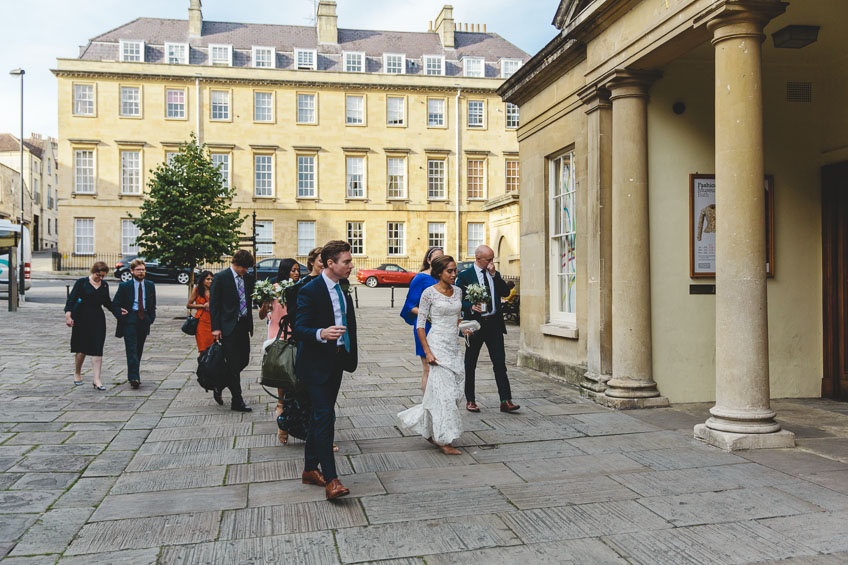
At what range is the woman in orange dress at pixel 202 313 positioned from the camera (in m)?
8.86

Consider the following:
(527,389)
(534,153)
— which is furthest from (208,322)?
(534,153)

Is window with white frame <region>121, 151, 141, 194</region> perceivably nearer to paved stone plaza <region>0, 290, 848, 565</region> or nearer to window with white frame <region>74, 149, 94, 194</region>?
window with white frame <region>74, 149, 94, 194</region>

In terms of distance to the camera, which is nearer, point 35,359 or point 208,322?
point 208,322

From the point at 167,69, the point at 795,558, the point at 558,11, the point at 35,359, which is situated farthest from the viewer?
the point at 167,69

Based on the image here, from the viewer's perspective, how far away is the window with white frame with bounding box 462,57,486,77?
1861 inches

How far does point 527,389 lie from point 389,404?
1949 millimetres

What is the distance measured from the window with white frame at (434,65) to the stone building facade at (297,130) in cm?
9

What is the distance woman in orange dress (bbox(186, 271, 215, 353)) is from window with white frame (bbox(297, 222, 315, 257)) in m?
35.4

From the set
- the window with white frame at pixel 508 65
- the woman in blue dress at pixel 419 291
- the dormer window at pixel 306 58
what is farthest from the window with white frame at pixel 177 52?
the woman in blue dress at pixel 419 291

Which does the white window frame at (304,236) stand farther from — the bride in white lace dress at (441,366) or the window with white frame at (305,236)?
the bride in white lace dress at (441,366)

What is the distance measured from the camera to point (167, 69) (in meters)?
42.7

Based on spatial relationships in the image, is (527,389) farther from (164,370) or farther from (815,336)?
(164,370)

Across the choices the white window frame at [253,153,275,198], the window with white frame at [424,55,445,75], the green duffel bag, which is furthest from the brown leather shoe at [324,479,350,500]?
the window with white frame at [424,55,445,75]

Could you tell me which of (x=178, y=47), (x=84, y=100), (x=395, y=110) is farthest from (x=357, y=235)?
(x=84, y=100)
